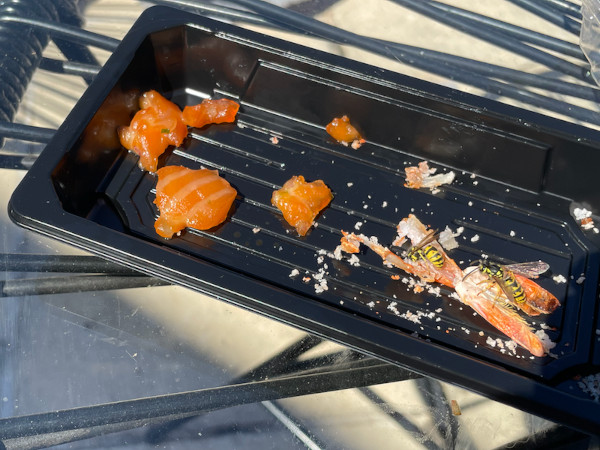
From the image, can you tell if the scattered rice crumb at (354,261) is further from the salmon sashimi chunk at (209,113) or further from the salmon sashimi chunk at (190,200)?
the salmon sashimi chunk at (209,113)

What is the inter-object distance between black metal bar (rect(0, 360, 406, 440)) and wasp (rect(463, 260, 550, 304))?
0.36 meters

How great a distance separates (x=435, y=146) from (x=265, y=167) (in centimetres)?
51

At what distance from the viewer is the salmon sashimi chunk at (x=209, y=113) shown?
1.94 m

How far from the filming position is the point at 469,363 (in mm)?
1381

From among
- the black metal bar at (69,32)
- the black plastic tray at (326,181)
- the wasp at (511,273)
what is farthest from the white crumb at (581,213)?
the black metal bar at (69,32)

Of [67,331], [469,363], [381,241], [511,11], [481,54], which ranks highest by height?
[511,11]

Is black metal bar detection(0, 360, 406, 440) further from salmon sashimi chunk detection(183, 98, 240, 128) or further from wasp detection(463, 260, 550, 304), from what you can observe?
salmon sashimi chunk detection(183, 98, 240, 128)

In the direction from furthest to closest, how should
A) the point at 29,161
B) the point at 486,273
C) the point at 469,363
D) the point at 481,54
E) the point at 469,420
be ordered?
the point at 481,54 → the point at 29,161 → the point at 486,273 → the point at 469,420 → the point at 469,363

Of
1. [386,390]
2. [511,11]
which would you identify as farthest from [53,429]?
[511,11]

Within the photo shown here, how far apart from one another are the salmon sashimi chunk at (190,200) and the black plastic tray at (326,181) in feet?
0.13

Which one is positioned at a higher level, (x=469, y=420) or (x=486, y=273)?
(x=486, y=273)

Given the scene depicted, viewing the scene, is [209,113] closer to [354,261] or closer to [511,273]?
[354,261]

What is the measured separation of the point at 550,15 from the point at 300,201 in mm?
1278

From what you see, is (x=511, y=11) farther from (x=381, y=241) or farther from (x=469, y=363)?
(x=469, y=363)
